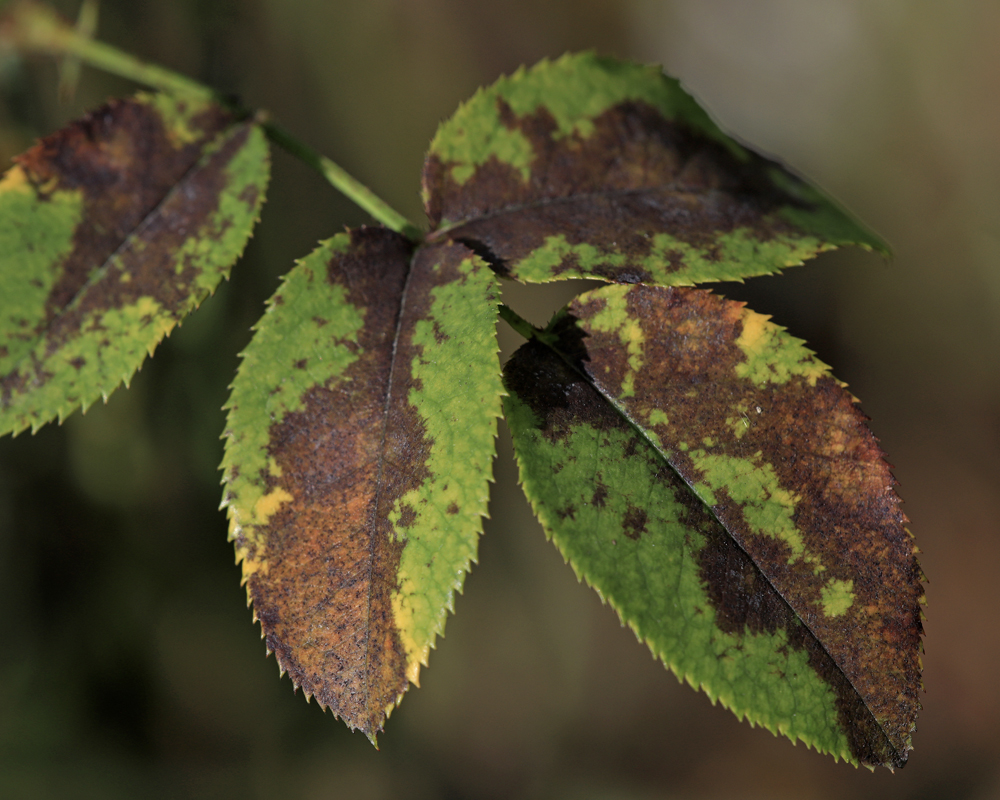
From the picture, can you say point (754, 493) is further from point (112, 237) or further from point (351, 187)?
point (112, 237)

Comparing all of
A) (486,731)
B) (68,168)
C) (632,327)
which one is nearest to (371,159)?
(68,168)

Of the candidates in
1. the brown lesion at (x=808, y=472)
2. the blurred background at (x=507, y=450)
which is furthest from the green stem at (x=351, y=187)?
the blurred background at (x=507, y=450)

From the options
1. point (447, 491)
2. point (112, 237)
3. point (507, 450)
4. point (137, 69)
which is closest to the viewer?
point (447, 491)

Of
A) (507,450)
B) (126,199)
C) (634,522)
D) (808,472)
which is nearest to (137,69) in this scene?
(126,199)

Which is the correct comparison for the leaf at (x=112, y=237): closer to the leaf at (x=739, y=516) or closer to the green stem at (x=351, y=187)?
the green stem at (x=351, y=187)

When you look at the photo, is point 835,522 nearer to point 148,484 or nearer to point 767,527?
point 767,527

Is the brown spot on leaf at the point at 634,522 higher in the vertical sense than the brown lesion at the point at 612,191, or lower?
lower
